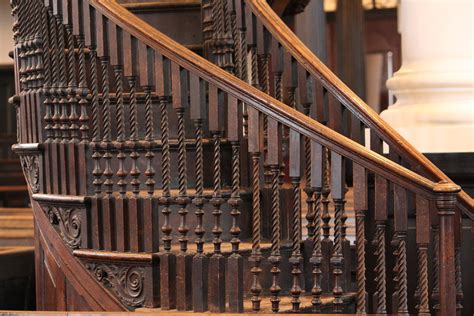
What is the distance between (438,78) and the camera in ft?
18.9

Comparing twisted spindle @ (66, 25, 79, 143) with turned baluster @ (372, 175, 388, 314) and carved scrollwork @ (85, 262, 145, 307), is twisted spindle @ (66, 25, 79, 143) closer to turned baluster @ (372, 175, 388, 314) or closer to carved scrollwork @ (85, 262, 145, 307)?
carved scrollwork @ (85, 262, 145, 307)

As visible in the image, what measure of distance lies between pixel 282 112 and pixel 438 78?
206cm

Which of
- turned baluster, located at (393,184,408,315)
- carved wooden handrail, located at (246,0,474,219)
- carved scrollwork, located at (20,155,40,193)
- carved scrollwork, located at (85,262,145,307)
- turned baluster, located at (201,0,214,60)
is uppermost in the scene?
turned baluster, located at (201,0,214,60)

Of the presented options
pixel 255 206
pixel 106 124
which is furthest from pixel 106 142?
pixel 255 206

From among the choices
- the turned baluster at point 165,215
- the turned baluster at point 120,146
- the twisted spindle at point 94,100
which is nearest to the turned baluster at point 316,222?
the turned baluster at point 165,215

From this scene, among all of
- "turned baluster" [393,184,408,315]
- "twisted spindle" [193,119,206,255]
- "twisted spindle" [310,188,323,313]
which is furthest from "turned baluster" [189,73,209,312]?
"turned baluster" [393,184,408,315]

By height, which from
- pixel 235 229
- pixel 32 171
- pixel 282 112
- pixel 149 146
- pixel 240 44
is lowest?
pixel 235 229

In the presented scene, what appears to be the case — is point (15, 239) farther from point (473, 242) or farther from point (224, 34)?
point (473, 242)

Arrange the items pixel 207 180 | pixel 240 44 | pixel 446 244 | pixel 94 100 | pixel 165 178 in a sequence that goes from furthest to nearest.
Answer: pixel 207 180 < pixel 240 44 < pixel 94 100 < pixel 165 178 < pixel 446 244

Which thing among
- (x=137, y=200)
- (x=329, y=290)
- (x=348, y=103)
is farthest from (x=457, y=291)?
(x=137, y=200)

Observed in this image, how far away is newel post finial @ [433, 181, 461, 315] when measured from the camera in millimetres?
3836

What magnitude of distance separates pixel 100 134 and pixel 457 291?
5.68ft

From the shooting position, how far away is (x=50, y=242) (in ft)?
15.2

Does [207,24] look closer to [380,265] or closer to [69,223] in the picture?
[69,223]
